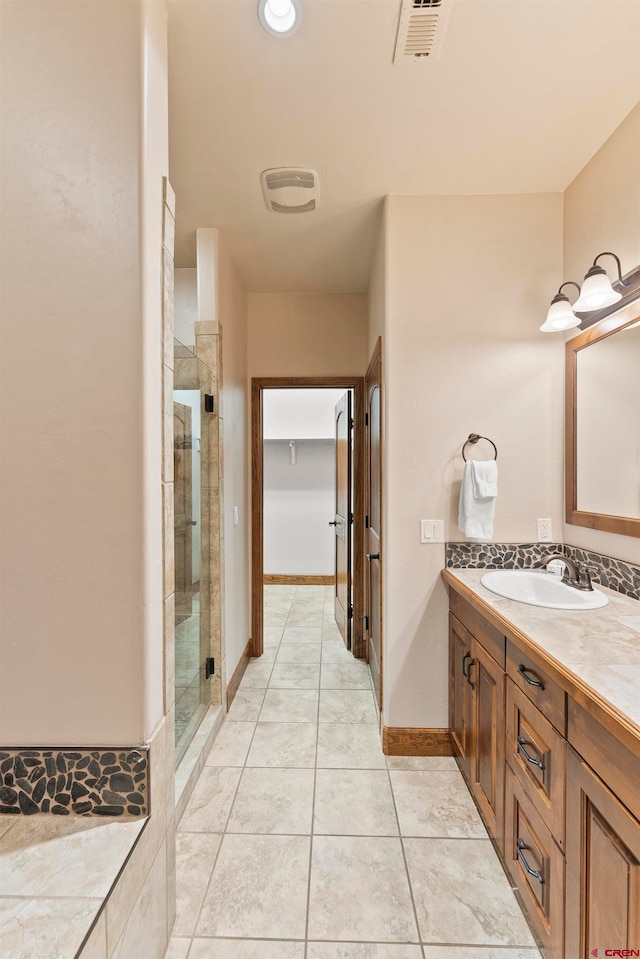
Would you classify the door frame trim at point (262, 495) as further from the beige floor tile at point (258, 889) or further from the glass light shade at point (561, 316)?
the beige floor tile at point (258, 889)

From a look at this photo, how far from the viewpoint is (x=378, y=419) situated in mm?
2432

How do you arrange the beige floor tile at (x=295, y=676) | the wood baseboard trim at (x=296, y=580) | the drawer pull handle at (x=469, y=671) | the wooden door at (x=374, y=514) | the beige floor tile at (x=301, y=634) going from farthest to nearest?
the wood baseboard trim at (x=296, y=580)
the beige floor tile at (x=301, y=634)
the beige floor tile at (x=295, y=676)
the wooden door at (x=374, y=514)
the drawer pull handle at (x=469, y=671)

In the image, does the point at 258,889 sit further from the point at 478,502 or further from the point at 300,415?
the point at 300,415

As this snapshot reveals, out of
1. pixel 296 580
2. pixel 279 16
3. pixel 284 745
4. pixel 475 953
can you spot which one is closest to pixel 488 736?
pixel 475 953

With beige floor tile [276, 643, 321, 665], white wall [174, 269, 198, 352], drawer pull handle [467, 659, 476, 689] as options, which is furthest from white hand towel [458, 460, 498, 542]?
white wall [174, 269, 198, 352]

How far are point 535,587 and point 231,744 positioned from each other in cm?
166

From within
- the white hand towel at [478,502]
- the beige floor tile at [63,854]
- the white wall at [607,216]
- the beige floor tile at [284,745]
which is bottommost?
the beige floor tile at [284,745]

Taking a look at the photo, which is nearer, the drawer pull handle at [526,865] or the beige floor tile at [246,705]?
the drawer pull handle at [526,865]

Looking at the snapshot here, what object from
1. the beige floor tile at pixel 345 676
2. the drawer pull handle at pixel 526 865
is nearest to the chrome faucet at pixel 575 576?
the drawer pull handle at pixel 526 865

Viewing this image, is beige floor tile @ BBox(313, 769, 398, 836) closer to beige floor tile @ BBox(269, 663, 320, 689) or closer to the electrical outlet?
beige floor tile @ BBox(269, 663, 320, 689)

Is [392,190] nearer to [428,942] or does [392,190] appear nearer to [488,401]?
[488,401]

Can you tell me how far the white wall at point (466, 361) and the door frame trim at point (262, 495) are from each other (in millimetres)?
1160

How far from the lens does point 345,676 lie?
2920mm

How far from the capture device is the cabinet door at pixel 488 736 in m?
1.46
